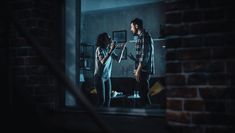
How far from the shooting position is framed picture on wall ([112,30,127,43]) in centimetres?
1071

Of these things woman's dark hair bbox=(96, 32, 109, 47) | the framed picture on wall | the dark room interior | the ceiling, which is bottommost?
the dark room interior

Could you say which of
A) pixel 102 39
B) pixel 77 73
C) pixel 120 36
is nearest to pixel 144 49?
pixel 102 39

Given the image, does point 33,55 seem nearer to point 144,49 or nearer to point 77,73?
point 77,73

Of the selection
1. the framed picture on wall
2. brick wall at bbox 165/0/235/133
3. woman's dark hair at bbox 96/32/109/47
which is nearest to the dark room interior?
brick wall at bbox 165/0/235/133

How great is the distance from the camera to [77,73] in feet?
10.6

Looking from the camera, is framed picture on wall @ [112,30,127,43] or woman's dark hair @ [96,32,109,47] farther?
framed picture on wall @ [112,30,127,43]

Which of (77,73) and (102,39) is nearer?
(77,73)

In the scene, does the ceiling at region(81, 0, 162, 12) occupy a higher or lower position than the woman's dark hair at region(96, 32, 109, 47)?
higher

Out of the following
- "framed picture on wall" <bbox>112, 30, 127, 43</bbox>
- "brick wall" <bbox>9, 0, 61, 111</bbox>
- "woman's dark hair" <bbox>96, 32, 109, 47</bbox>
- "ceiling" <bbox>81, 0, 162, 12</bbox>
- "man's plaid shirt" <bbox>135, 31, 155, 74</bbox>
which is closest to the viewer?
"brick wall" <bbox>9, 0, 61, 111</bbox>

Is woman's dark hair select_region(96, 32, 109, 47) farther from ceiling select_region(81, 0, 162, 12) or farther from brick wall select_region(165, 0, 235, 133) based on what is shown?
brick wall select_region(165, 0, 235, 133)

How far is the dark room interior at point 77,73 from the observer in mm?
1926

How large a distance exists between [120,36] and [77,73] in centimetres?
769

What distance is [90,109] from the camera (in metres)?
1.46

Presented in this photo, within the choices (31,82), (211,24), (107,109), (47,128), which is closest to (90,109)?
(211,24)
